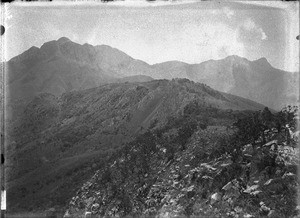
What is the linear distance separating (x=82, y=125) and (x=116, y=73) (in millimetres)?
1828

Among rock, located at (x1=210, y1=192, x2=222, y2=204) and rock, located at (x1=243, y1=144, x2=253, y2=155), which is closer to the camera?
rock, located at (x1=210, y1=192, x2=222, y2=204)

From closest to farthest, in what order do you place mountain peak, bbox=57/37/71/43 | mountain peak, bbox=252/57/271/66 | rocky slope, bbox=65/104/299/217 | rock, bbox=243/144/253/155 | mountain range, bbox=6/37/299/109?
1. rocky slope, bbox=65/104/299/217
2. rock, bbox=243/144/253/155
3. mountain range, bbox=6/37/299/109
4. mountain peak, bbox=252/57/271/66
5. mountain peak, bbox=57/37/71/43

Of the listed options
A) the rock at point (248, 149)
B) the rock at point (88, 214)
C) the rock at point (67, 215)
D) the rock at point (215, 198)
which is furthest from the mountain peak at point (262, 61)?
the rock at point (67, 215)

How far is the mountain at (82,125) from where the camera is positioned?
34.9 feet

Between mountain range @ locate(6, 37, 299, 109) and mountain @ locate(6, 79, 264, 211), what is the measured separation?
29 centimetres

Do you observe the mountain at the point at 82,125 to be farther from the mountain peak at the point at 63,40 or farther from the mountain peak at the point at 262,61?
the mountain peak at the point at 63,40

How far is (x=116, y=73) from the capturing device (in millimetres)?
11484

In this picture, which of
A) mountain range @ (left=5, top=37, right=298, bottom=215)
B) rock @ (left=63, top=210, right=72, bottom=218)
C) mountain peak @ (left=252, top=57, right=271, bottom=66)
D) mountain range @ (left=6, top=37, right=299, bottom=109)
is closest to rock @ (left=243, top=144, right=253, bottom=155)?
mountain range @ (left=5, top=37, right=298, bottom=215)

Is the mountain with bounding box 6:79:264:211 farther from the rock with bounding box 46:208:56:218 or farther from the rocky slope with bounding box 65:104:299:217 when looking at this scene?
the rocky slope with bounding box 65:104:299:217

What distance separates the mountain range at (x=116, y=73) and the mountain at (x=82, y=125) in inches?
11.3

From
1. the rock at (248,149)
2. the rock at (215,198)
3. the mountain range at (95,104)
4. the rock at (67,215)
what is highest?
the mountain range at (95,104)

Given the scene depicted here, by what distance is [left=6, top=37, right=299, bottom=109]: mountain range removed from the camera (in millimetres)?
10766

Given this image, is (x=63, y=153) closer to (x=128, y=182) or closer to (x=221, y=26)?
(x=128, y=182)

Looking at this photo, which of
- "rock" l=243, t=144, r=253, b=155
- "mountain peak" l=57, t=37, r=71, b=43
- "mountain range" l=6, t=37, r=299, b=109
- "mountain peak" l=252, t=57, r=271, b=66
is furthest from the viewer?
"mountain peak" l=57, t=37, r=71, b=43
